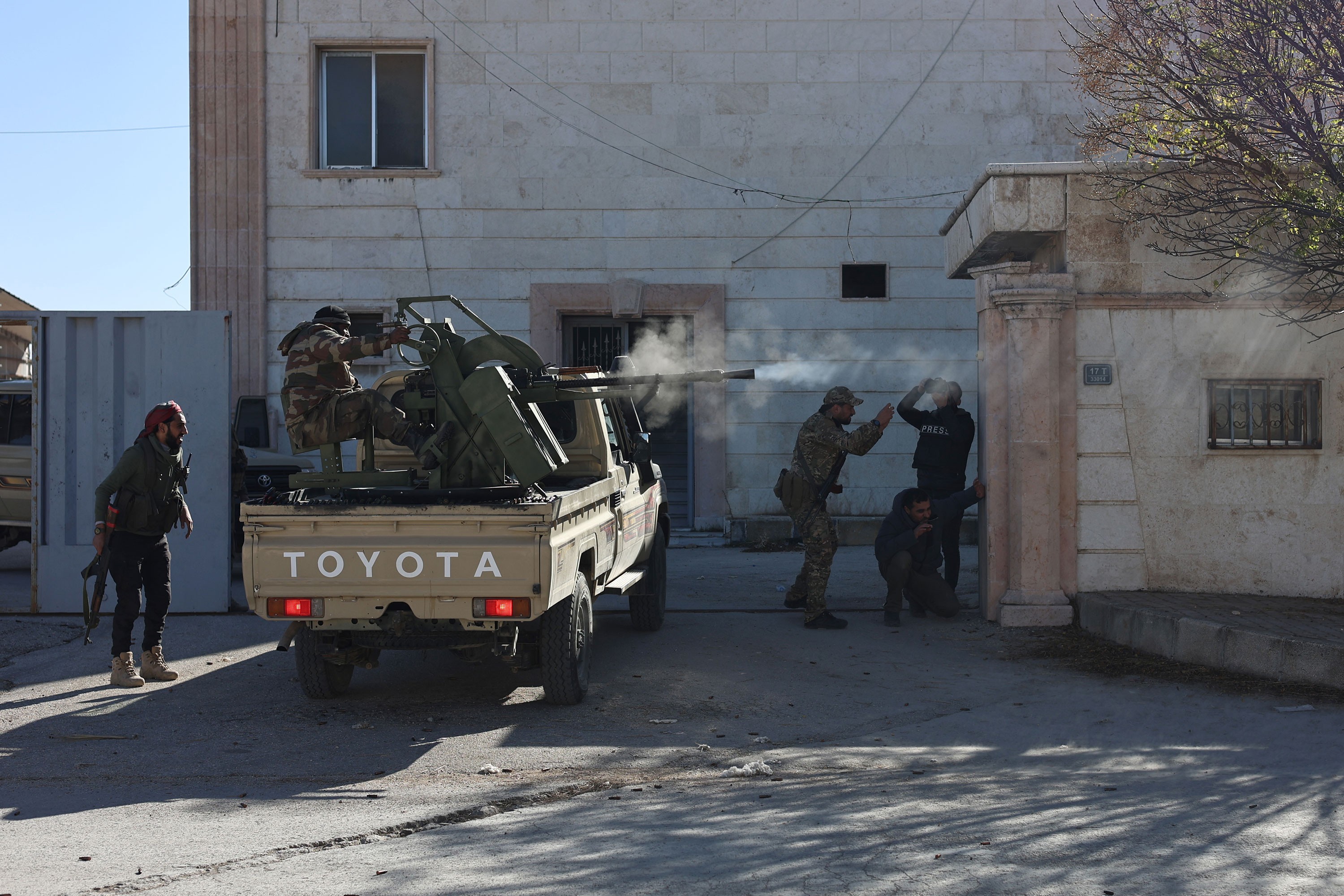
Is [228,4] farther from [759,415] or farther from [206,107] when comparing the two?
[759,415]

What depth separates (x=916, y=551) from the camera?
919cm

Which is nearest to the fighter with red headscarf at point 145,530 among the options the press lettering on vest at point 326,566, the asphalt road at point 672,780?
the asphalt road at point 672,780

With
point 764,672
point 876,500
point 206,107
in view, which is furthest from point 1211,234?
point 206,107

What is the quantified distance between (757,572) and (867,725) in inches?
229

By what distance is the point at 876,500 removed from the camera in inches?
571

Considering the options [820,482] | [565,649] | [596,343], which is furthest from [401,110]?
[565,649]

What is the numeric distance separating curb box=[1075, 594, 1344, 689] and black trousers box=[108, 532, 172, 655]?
21.2 feet

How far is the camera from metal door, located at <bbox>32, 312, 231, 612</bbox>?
31.9ft

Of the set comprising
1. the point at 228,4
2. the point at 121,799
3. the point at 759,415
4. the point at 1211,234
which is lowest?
the point at 121,799

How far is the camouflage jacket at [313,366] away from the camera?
6660 mm

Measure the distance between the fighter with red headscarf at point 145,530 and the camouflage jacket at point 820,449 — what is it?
454cm

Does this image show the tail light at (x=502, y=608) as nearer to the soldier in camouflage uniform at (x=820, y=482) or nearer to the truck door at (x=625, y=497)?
the truck door at (x=625, y=497)

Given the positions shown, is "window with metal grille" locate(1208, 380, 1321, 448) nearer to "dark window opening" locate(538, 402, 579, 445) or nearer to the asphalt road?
the asphalt road

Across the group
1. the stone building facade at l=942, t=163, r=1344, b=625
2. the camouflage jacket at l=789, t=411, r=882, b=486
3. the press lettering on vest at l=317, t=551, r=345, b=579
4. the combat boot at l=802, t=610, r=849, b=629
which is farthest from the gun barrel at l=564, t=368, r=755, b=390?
the stone building facade at l=942, t=163, r=1344, b=625
